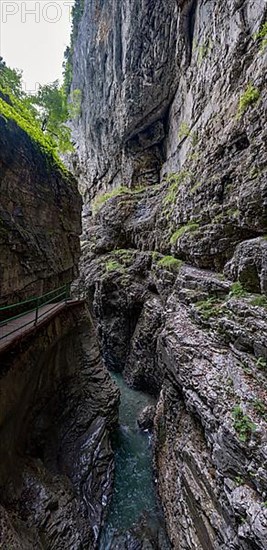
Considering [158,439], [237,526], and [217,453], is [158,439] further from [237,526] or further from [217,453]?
[237,526]

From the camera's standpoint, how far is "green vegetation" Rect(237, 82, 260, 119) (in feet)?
20.9

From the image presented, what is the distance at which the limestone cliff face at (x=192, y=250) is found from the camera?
430 centimetres

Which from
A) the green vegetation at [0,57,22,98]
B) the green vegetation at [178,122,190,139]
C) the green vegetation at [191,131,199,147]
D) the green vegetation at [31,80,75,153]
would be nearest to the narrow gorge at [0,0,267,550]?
the green vegetation at [178,122,190,139]

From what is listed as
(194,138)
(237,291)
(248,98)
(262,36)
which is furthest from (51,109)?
(237,291)

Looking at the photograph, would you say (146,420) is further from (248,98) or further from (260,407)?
(248,98)

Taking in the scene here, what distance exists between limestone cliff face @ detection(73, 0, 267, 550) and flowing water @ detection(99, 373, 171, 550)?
0.55m

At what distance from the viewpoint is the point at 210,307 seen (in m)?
6.33

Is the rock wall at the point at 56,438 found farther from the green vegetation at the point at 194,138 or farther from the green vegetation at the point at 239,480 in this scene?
the green vegetation at the point at 194,138

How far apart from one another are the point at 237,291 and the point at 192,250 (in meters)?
3.25

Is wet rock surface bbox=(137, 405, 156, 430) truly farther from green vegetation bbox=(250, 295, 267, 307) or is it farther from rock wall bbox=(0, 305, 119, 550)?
green vegetation bbox=(250, 295, 267, 307)

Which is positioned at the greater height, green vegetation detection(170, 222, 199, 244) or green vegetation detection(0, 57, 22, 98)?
green vegetation detection(0, 57, 22, 98)

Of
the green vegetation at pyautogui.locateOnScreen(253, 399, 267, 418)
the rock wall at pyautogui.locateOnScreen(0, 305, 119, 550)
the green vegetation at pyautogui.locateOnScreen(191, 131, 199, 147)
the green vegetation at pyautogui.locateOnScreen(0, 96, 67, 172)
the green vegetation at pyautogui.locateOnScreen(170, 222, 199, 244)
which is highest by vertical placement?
the green vegetation at pyautogui.locateOnScreen(191, 131, 199, 147)

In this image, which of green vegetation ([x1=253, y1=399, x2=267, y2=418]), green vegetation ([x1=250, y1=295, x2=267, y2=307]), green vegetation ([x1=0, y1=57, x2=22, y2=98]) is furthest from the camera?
green vegetation ([x1=0, y1=57, x2=22, y2=98])

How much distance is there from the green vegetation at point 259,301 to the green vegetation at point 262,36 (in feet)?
22.1
